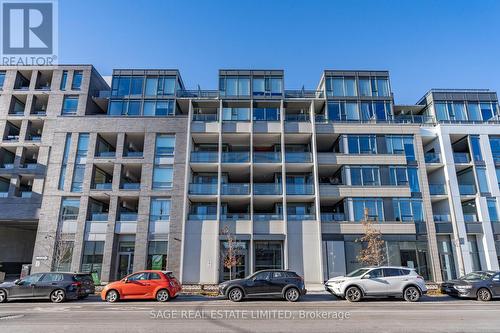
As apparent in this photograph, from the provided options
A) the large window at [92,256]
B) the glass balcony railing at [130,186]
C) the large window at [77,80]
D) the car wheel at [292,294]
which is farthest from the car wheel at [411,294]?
the large window at [77,80]

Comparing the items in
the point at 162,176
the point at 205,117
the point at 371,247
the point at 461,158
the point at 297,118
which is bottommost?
the point at 371,247

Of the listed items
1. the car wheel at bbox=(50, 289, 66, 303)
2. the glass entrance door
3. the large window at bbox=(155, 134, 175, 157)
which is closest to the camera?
the car wheel at bbox=(50, 289, 66, 303)

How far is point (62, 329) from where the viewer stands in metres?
8.74

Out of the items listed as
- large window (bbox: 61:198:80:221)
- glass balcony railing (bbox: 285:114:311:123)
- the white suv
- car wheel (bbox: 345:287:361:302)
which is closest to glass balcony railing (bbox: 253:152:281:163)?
glass balcony railing (bbox: 285:114:311:123)

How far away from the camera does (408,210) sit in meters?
25.8

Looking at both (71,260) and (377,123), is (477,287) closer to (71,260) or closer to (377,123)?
(377,123)

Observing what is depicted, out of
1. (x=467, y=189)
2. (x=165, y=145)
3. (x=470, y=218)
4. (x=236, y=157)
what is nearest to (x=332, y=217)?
(x=236, y=157)

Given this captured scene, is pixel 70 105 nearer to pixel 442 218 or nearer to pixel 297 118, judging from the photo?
pixel 297 118

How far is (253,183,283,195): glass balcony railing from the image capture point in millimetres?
26484

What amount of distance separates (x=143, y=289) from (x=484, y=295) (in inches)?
682

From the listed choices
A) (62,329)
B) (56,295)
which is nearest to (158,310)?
(62,329)

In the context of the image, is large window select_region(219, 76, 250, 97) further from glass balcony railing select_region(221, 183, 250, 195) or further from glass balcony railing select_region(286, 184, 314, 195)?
glass balcony railing select_region(286, 184, 314, 195)

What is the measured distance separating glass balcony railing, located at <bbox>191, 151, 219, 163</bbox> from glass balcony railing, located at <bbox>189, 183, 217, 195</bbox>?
236 centimetres

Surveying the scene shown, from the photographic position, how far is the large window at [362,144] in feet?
90.3
